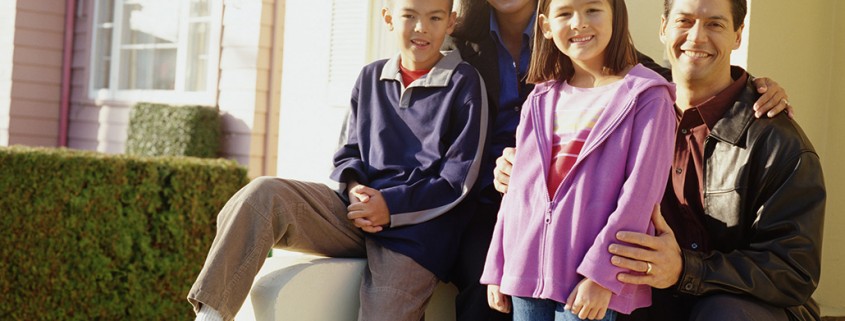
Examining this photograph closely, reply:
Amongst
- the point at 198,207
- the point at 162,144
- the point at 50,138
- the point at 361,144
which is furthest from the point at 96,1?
the point at 361,144

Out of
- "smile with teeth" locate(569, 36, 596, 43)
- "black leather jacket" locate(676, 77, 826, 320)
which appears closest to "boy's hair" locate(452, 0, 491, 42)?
"smile with teeth" locate(569, 36, 596, 43)

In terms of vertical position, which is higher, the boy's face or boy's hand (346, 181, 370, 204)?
the boy's face

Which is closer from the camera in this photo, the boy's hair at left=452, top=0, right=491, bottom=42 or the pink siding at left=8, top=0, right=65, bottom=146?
the boy's hair at left=452, top=0, right=491, bottom=42

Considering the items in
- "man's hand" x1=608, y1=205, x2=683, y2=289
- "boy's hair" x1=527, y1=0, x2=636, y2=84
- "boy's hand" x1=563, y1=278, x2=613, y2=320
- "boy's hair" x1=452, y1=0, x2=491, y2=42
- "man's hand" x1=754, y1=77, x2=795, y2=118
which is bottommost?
"boy's hand" x1=563, y1=278, x2=613, y2=320

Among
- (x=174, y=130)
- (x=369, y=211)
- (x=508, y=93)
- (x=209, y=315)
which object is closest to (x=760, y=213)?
(x=508, y=93)

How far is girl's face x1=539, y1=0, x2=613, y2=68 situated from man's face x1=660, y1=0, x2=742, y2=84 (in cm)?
34

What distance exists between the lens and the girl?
2406 millimetres

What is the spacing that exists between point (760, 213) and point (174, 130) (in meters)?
7.04

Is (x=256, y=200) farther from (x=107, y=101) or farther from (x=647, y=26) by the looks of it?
(x=107, y=101)

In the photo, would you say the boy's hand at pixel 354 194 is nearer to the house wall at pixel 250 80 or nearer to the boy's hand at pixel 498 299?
the boy's hand at pixel 498 299

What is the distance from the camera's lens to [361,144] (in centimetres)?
332

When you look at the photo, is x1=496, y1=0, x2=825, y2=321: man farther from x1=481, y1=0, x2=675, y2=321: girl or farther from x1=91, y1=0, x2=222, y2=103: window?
x1=91, y1=0, x2=222, y2=103: window

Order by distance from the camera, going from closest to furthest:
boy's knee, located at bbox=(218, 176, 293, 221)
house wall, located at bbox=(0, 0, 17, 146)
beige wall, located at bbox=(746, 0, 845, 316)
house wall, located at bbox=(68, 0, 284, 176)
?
boy's knee, located at bbox=(218, 176, 293, 221) → beige wall, located at bbox=(746, 0, 845, 316) → house wall, located at bbox=(68, 0, 284, 176) → house wall, located at bbox=(0, 0, 17, 146)

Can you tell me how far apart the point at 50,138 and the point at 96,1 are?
4.94 feet
